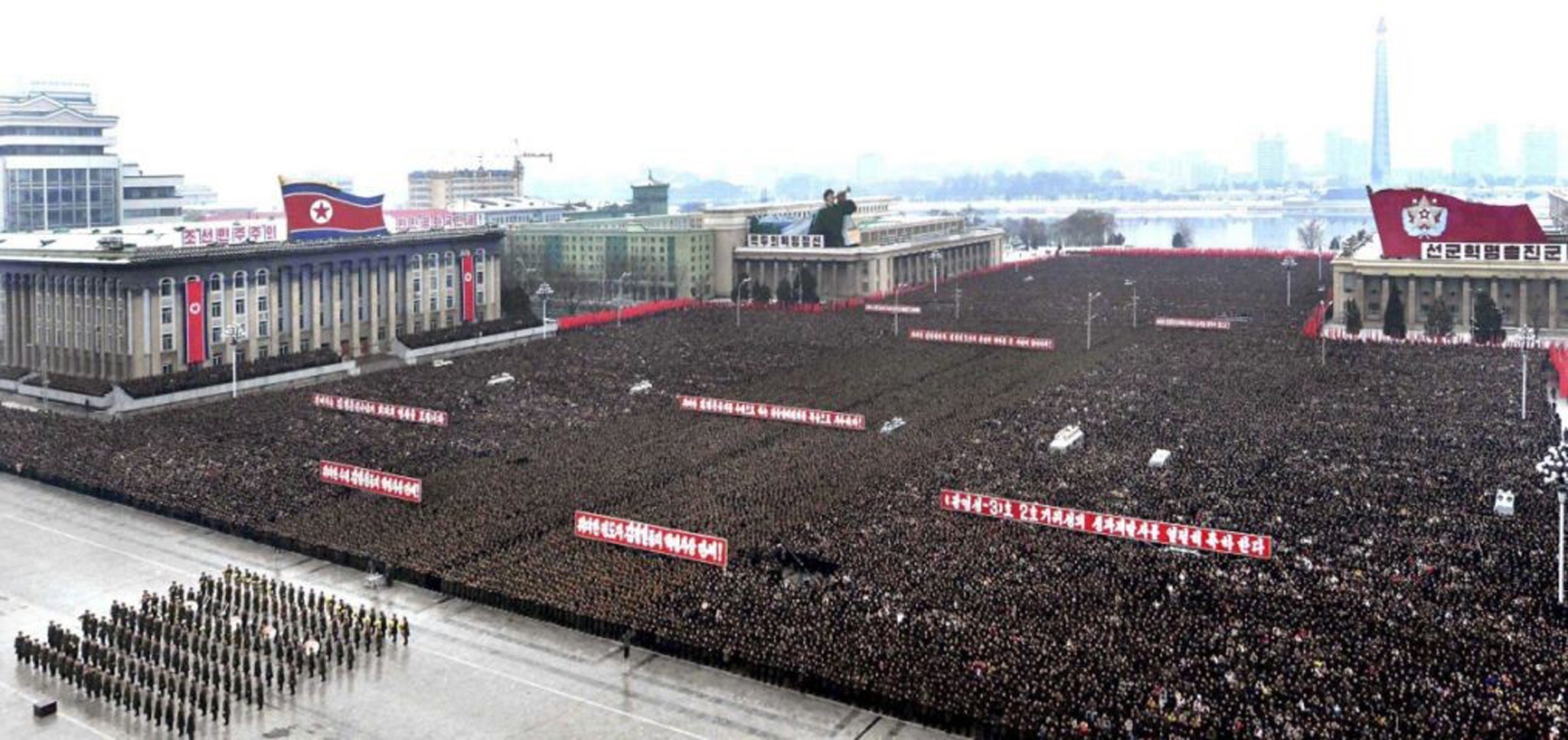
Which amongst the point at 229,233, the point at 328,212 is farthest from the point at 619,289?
the point at 229,233

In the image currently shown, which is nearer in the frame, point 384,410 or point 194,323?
point 384,410

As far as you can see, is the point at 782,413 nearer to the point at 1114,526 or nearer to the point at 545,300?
the point at 1114,526

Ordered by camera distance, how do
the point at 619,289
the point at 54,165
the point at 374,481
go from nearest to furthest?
1. the point at 374,481
2. the point at 54,165
3. the point at 619,289

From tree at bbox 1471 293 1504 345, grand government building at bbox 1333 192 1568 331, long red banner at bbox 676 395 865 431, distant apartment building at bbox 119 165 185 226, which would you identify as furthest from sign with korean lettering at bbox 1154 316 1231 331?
distant apartment building at bbox 119 165 185 226

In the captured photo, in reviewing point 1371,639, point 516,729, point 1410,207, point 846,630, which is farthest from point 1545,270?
point 516,729

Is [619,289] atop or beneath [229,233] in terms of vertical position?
beneath

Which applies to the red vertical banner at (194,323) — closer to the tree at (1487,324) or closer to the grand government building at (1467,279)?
the grand government building at (1467,279)

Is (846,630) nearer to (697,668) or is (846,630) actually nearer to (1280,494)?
(697,668)
